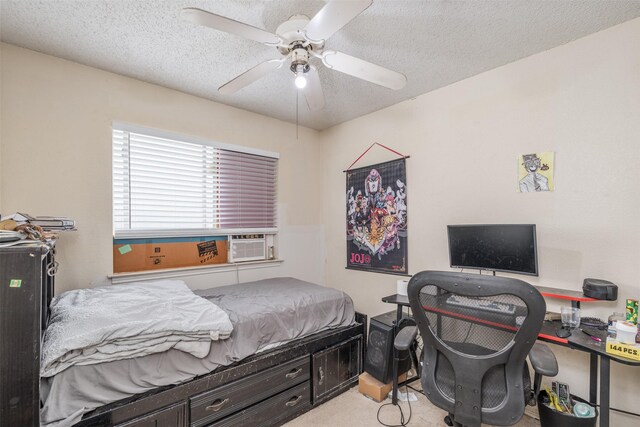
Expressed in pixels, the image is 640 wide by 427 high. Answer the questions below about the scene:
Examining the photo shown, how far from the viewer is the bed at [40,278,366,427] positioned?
4.40 ft

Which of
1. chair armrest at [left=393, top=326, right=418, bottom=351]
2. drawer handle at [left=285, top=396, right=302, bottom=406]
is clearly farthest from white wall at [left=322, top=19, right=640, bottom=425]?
drawer handle at [left=285, top=396, right=302, bottom=406]

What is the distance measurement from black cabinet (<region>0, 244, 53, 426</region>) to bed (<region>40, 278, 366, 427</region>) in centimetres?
16

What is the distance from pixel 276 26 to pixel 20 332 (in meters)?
1.95

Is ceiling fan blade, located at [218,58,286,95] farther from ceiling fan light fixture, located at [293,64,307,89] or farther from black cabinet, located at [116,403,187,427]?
black cabinet, located at [116,403,187,427]

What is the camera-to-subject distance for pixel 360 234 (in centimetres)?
323

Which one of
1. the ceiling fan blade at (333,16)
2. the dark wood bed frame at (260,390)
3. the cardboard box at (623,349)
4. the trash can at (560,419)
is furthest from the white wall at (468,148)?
the ceiling fan blade at (333,16)

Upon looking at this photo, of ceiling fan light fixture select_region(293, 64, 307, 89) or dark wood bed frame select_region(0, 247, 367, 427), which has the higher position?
ceiling fan light fixture select_region(293, 64, 307, 89)

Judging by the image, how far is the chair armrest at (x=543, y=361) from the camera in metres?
1.26

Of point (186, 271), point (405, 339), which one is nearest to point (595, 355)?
point (405, 339)

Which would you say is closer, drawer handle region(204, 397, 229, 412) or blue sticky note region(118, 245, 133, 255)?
drawer handle region(204, 397, 229, 412)

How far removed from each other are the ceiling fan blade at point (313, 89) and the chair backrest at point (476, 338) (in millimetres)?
1338

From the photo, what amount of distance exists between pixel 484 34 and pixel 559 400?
2303mm

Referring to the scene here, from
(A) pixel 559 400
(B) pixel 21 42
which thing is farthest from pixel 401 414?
(B) pixel 21 42

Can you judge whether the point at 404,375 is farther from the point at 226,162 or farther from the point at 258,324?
the point at 226,162
